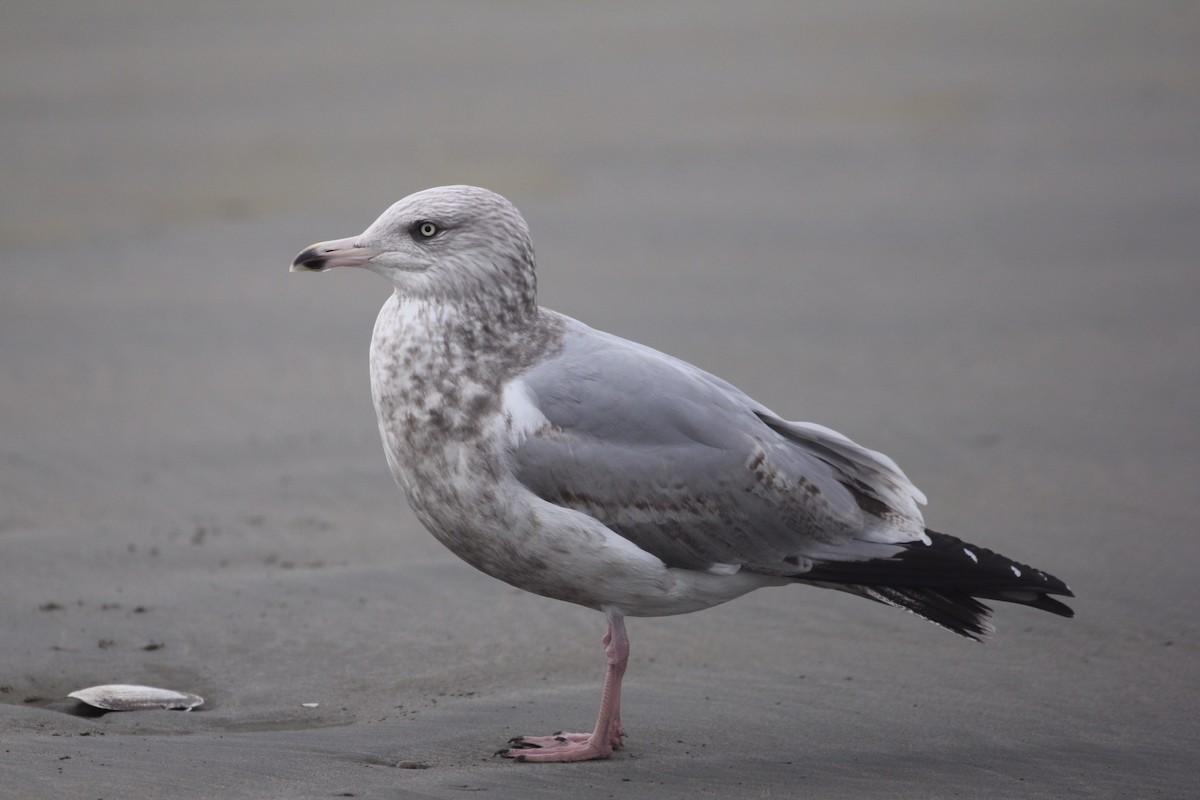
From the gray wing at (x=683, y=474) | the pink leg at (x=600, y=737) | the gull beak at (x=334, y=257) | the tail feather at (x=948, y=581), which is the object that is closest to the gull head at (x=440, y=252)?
the gull beak at (x=334, y=257)

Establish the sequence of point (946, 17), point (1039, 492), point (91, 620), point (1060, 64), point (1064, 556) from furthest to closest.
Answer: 1. point (946, 17)
2. point (1060, 64)
3. point (1039, 492)
4. point (1064, 556)
5. point (91, 620)

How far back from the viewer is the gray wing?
13.1ft

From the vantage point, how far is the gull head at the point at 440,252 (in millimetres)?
4168

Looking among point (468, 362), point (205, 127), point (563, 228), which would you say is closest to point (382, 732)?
point (468, 362)

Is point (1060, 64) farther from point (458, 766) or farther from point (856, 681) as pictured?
point (458, 766)

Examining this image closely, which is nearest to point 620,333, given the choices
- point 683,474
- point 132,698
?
point 683,474

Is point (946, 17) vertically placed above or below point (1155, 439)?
above

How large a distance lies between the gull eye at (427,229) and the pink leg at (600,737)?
1127 millimetres

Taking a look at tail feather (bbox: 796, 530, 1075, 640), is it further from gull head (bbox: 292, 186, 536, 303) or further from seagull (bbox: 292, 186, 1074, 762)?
gull head (bbox: 292, 186, 536, 303)

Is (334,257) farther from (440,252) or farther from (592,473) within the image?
(592,473)

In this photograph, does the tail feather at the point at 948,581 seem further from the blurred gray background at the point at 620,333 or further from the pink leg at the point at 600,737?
the pink leg at the point at 600,737

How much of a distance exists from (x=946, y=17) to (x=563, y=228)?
31.0ft

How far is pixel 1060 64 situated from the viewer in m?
15.6

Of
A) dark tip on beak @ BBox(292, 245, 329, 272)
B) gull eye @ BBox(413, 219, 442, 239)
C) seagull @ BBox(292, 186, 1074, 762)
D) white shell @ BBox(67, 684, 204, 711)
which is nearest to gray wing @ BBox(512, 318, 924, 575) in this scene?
seagull @ BBox(292, 186, 1074, 762)
